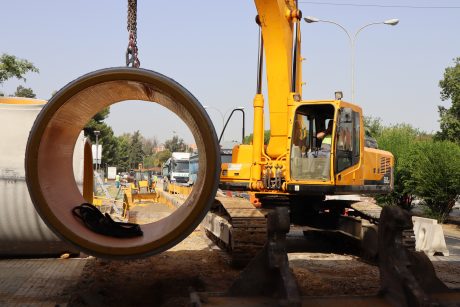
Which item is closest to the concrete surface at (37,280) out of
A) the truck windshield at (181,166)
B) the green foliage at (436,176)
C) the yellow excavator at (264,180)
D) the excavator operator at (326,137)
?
the yellow excavator at (264,180)

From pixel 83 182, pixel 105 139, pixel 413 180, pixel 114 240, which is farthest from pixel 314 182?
pixel 105 139

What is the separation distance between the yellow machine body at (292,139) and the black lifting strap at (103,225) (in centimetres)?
389

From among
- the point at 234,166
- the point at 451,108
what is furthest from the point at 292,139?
the point at 451,108

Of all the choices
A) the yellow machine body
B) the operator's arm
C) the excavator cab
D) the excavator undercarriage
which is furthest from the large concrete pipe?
the excavator undercarriage

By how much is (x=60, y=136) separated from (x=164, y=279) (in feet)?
7.77

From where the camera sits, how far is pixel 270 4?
9.45 metres

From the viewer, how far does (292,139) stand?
9.43m

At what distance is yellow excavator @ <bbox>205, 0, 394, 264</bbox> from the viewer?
9195 millimetres

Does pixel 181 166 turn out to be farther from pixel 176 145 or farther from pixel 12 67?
pixel 176 145

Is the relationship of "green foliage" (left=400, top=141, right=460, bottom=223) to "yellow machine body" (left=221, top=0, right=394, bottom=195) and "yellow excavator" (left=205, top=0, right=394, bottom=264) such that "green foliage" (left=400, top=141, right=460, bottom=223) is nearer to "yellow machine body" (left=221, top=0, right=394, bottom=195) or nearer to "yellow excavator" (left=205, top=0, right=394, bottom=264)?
"yellow excavator" (left=205, top=0, right=394, bottom=264)

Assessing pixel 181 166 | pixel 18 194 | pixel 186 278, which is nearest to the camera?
pixel 186 278

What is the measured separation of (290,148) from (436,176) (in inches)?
577

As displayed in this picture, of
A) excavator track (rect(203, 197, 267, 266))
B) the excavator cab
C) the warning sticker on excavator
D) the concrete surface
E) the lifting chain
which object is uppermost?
the lifting chain

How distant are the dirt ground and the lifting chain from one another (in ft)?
8.29
